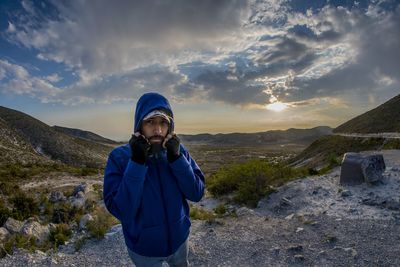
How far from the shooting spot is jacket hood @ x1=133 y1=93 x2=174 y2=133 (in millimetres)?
2979

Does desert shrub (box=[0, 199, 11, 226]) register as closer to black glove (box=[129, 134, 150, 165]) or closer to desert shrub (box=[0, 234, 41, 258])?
desert shrub (box=[0, 234, 41, 258])

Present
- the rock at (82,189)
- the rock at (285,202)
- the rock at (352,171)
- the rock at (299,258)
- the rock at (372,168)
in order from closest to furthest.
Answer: the rock at (299,258)
the rock at (285,202)
the rock at (372,168)
the rock at (352,171)
the rock at (82,189)

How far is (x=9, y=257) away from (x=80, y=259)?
5.17 feet

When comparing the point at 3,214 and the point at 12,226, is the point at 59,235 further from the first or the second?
the point at 3,214

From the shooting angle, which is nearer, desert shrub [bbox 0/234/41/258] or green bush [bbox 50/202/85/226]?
desert shrub [bbox 0/234/41/258]

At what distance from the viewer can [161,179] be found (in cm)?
317

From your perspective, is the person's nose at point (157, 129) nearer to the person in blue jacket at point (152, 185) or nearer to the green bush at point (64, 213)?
the person in blue jacket at point (152, 185)

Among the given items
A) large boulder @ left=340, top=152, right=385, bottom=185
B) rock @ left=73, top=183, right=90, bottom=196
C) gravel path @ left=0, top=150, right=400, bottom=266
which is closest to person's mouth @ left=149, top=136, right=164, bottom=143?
gravel path @ left=0, top=150, right=400, bottom=266

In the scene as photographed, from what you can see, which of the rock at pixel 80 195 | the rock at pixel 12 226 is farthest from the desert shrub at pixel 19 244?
the rock at pixel 80 195

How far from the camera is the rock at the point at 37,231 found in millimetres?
8875

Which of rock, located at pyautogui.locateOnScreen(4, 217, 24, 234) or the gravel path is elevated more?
rock, located at pyautogui.locateOnScreen(4, 217, 24, 234)

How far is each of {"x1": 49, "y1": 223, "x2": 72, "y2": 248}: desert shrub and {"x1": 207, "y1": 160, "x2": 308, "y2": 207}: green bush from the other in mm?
7414

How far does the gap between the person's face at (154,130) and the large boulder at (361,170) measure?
41.6 ft

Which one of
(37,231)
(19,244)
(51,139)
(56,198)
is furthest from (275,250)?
(51,139)
